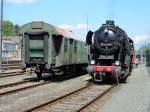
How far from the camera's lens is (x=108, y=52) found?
2447 cm

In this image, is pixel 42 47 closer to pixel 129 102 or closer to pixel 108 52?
pixel 108 52

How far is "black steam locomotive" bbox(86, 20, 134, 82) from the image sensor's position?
2405cm

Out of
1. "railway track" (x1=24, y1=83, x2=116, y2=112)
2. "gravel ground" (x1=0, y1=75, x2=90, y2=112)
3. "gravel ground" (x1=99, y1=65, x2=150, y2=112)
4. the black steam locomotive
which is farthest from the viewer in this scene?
the black steam locomotive

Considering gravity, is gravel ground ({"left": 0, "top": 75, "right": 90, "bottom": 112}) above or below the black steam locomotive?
below

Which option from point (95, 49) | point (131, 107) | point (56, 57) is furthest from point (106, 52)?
point (131, 107)

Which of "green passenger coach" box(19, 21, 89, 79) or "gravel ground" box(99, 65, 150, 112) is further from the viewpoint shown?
"green passenger coach" box(19, 21, 89, 79)

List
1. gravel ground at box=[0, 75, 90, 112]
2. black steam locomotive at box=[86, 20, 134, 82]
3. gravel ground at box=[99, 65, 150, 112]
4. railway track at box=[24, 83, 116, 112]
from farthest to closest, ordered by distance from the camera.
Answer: black steam locomotive at box=[86, 20, 134, 82], gravel ground at box=[0, 75, 90, 112], gravel ground at box=[99, 65, 150, 112], railway track at box=[24, 83, 116, 112]

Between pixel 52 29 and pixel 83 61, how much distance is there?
31.1 feet

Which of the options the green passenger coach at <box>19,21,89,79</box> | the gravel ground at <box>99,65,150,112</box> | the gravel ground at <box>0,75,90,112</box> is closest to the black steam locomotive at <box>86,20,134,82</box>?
the green passenger coach at <box>19,21,89,79</box>

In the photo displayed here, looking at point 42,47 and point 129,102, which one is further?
point 42,47

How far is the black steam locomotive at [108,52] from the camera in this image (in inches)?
947

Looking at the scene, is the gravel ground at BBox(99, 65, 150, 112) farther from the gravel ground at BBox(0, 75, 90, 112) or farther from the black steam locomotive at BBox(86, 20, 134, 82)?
the black steam locomotive at BBox(86, 20, 134, 82)

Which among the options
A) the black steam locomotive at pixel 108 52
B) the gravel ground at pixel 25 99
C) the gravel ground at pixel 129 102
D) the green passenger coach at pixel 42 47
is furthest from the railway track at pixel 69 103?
the green passenger coach at pixel 42 47

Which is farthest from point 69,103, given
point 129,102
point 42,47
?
point 42,47
